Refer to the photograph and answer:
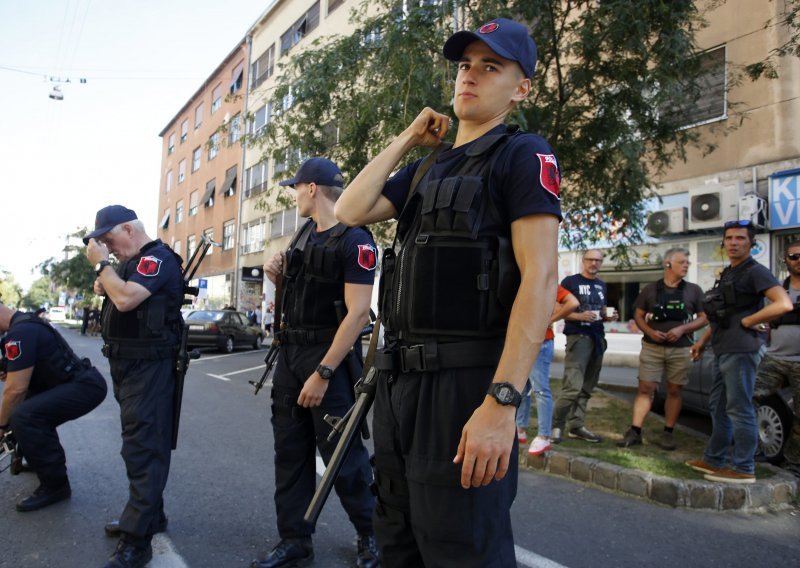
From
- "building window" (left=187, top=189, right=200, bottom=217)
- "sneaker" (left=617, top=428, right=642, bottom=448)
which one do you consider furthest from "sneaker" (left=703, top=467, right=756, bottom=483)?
"building window" (left=187, top=189, right=200, bottom=217)

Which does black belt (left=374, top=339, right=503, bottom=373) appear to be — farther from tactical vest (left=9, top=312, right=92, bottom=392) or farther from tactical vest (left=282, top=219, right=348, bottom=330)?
tactical vest (left=9, top=312, right=92, bottom=392)

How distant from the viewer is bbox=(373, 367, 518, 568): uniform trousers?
60.2 inches

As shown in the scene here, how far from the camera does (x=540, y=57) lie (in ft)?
25.5

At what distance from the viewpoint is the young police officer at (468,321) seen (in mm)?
1498

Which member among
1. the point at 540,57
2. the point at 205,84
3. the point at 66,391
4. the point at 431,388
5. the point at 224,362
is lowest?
the point at 224,362

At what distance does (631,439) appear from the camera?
214 inches

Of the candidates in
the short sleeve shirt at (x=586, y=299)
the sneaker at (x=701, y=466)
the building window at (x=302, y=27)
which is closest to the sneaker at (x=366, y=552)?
the sneaker at (x=701, y=466)

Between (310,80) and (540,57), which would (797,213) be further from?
(310,80)

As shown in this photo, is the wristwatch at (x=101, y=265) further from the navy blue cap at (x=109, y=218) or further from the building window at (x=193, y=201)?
the building window at (x=193, y=201)

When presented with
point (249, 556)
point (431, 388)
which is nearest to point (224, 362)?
point (249, 556)

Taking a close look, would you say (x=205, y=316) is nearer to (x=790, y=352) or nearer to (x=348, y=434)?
(x=790, y=352)

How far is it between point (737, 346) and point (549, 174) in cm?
359

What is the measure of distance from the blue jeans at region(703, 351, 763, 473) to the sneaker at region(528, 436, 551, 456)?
124cm

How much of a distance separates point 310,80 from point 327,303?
6.88m
